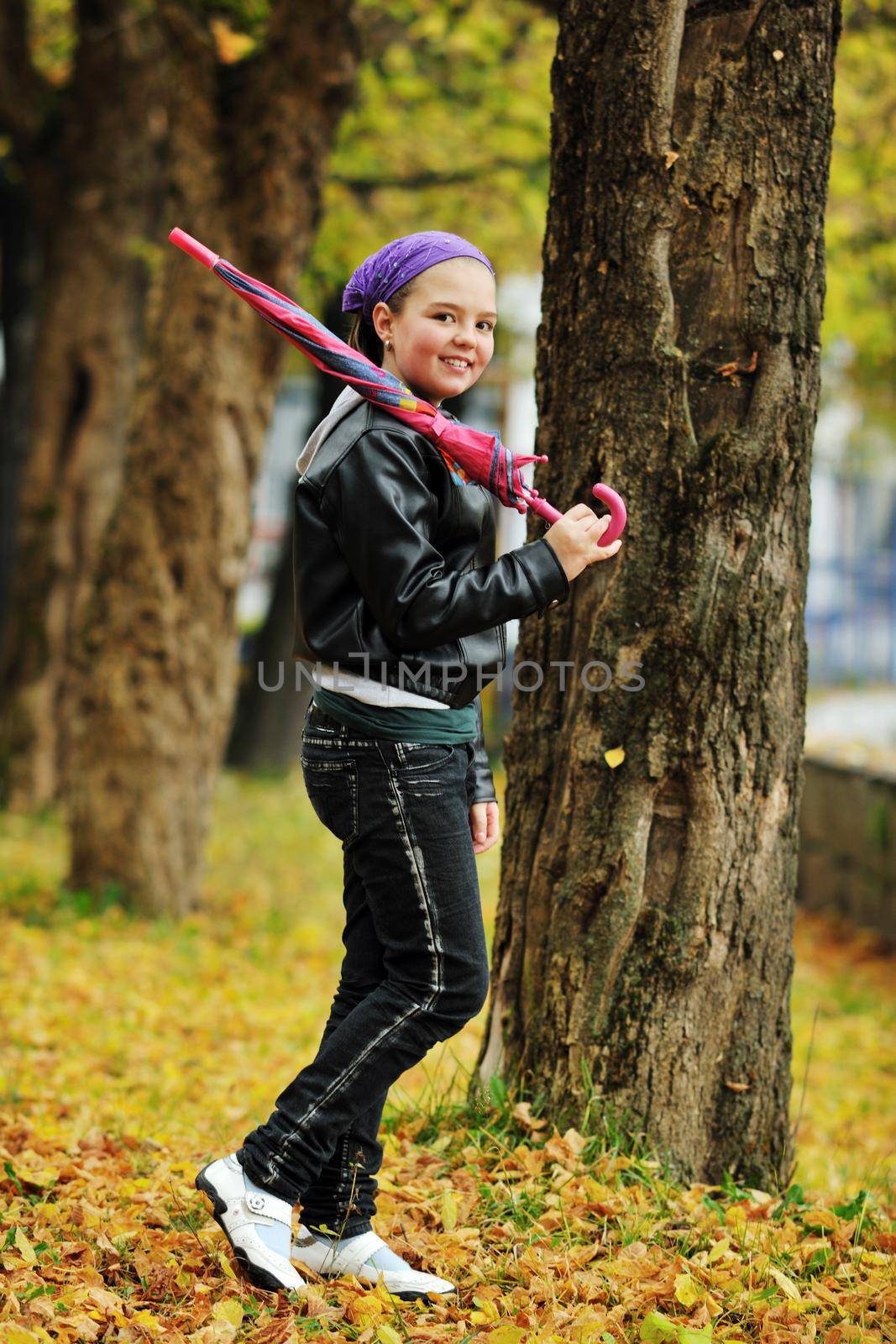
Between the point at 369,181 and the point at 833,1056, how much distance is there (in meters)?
7.89

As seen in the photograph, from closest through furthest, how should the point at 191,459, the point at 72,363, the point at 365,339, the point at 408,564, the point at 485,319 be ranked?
the point at 408,564 < the point at 485,319 < the point at 365,339 < the point at 191,459 < the point at 72,363

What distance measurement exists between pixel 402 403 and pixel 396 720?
62 cm

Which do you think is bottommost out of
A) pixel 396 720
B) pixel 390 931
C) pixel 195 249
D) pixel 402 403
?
pixel 390 931

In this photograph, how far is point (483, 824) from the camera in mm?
2949

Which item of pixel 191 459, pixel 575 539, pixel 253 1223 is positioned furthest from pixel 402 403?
pixel 191 459

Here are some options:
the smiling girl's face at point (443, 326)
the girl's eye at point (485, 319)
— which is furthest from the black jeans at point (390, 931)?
the girl's eye at point (485, 319)

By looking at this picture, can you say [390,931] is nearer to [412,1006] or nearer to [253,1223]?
[412,1006]

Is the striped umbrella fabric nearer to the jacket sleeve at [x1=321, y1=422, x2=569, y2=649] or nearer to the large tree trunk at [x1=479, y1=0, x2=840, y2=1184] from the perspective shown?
the jacket sleeve at [x1=321, y1=422, x2=569, y2=649]

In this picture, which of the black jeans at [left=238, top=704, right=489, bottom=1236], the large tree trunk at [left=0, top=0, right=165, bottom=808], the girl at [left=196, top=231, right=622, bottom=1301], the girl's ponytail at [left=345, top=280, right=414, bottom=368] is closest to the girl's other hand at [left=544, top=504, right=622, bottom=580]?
the girl at [left=196, top=231, right=622, bottom=1301]

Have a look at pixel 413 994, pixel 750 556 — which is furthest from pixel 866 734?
pixel 413 994

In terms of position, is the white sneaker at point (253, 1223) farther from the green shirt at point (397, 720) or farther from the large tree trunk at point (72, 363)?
the large tree trunk at point (72, 363)

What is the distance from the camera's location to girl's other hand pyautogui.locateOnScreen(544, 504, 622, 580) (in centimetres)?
266

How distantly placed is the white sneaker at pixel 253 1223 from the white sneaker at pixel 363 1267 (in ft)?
0.42

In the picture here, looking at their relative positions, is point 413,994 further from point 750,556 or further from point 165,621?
point 165,621
